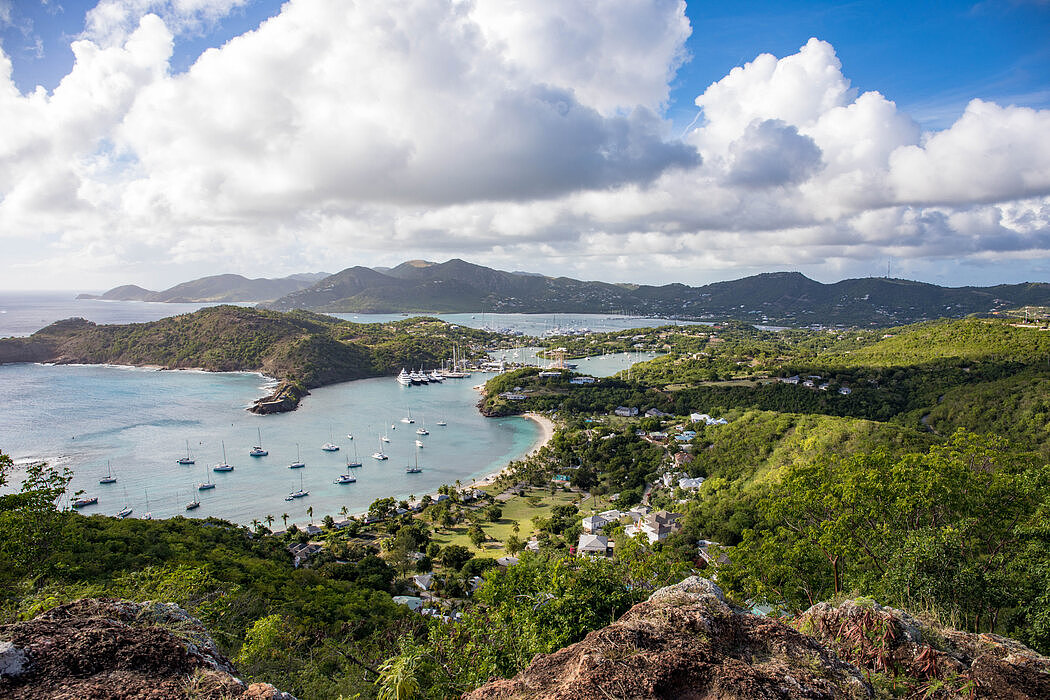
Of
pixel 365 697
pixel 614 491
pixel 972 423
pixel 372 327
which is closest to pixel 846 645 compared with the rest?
pixel 365 697

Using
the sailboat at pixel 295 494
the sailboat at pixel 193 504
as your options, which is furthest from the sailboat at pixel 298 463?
the sailboat at pixel 193 504

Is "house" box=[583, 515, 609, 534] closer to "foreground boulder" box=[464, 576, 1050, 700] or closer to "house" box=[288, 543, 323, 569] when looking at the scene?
"house" box=[288, 543, 323, 569]

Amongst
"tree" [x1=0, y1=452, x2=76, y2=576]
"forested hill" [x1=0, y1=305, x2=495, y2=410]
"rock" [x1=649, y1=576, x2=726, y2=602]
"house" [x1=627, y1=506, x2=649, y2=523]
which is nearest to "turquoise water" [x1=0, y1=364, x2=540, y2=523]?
"forested hill" [x1=0, y1=305, x2=495, y2=410]

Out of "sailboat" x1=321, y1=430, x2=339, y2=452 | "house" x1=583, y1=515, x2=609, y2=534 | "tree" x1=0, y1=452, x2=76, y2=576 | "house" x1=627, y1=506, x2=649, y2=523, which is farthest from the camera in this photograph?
"sailboat" x1=321, y1=430, x2=339, y2=452

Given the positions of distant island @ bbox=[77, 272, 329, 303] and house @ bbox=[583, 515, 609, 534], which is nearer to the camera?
house @ bbox=[583, 515, 609, 534]

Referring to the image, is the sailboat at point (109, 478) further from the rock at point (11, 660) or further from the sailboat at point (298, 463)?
the rock at point (11, 660)

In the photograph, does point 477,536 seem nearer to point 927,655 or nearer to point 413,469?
point 413,469

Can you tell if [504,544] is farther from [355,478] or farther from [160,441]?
[160,441]
